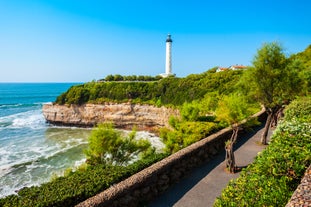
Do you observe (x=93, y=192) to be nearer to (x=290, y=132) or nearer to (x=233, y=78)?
(x=290, y=132)

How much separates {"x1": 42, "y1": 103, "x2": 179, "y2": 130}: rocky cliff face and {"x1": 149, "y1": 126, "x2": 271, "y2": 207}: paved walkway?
28.8 m

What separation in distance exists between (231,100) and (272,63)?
128 inches

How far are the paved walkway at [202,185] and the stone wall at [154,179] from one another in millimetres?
292

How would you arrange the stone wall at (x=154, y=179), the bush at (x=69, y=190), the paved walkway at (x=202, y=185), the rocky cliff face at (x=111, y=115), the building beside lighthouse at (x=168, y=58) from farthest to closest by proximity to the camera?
1. the building beside lighthouse at (x=168, y=58)
2. the rocky cliff face at (x=111, y=115)
3. the paved walkway at (x=202, y=185)
4. the stone wall at (x=154, y=179)
5. the bush at (x=69, y=190)

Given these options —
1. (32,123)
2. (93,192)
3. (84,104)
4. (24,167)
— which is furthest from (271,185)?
(32,123)

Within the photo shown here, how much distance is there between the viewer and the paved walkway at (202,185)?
7625 mm

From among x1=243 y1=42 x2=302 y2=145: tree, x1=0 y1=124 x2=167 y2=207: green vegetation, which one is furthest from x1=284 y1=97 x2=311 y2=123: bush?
x1=0 y1=124 x2=167 y2=207: green vegetation

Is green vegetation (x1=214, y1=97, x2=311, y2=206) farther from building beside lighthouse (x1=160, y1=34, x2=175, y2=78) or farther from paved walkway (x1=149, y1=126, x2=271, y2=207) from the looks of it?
building beside lighthouse (x1=160, y1=34, x2=175, y2=78)

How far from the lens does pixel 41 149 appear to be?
27.5 meters

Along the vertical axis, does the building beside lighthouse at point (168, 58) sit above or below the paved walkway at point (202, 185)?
above

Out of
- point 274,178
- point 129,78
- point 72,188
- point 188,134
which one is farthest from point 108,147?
point 129,78

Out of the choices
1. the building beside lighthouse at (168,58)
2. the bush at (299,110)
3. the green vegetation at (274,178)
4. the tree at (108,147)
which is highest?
the building beside lighthouse at (168,58)

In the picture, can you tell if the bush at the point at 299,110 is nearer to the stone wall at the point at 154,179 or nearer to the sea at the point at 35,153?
the stone wall at the point at 154,179

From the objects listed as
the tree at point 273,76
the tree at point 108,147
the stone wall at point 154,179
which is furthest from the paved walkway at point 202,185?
the tree at point 108,147
